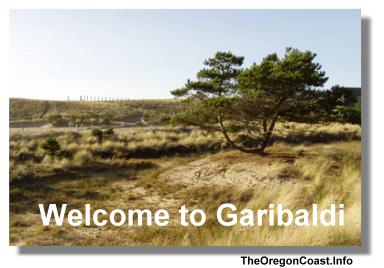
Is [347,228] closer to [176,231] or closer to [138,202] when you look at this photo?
[176,231]

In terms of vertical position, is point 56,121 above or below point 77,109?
below

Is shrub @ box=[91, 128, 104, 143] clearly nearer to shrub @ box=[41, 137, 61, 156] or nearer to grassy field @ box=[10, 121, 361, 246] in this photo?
grassy field @ box=[10, 121, 361, 246]

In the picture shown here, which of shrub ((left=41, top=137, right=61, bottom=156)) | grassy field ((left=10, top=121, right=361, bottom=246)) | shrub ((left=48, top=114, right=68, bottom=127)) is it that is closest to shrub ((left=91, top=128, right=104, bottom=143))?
grassy field ((left=10, top=121, right=361, bottom=246))

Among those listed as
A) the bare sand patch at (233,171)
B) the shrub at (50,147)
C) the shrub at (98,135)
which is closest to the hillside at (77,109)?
the shrub at (98,135)

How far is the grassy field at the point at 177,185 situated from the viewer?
22.7 ft

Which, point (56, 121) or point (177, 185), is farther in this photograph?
point (56, 121)

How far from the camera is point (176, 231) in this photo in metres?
8.09

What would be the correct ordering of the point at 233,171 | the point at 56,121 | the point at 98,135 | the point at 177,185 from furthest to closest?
1. the point at 56,121
2. the point at 98,135
3. the point at 233,171
4. the point at 177,185

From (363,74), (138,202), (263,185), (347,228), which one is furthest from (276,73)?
(347,228)

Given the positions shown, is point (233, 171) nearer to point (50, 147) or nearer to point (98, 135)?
point (50, 147)

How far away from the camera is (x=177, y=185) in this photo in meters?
14.3

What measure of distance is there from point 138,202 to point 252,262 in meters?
7.40

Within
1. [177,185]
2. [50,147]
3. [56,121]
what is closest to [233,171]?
[177,185]

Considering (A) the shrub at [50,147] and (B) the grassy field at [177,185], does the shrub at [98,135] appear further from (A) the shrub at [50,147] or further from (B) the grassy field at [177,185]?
(A) the shrub at [50,147]
